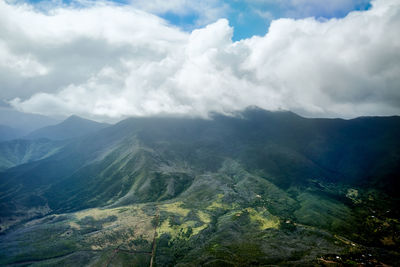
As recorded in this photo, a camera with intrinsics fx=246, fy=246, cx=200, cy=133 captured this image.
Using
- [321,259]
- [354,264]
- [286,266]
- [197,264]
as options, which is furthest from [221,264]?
[354,264]

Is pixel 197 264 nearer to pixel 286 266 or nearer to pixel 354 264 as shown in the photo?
pixel 286 266

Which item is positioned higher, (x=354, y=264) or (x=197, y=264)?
(x=354, y=264)

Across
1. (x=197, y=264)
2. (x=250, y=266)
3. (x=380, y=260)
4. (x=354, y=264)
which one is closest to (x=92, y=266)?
(x=197, y=264)

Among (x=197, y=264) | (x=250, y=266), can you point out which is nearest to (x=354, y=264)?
(x=250, y=266)

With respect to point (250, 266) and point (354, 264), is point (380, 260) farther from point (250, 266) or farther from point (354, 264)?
point (250, 266)

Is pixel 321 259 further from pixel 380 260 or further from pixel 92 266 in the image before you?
pixel 92 266

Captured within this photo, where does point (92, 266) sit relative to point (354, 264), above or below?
below

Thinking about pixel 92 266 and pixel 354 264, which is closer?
pixel 354 264
